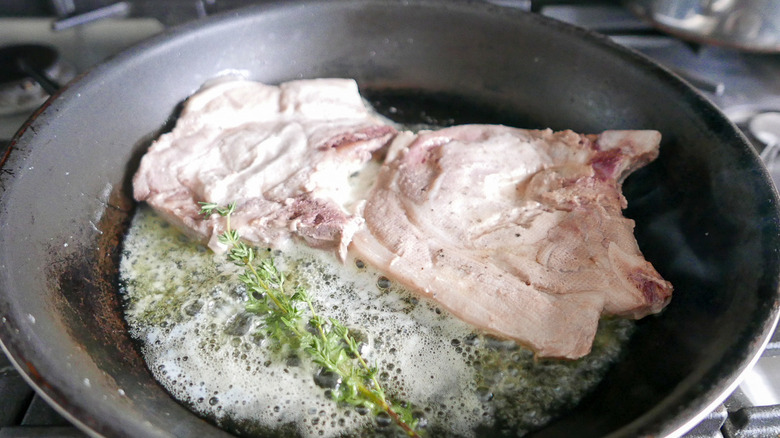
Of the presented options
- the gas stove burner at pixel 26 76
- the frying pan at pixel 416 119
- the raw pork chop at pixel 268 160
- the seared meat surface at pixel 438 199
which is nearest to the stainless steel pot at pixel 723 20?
the frying pan at pixel 416 119

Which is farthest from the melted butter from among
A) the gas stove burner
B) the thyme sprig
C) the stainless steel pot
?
the stainless steel pot

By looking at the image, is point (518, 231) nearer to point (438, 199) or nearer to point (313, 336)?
point (438, 199)

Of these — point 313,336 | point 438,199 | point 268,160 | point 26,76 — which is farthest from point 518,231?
point 26,76

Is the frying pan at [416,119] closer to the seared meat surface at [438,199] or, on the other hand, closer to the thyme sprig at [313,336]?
the seared meat surface at [438,199]

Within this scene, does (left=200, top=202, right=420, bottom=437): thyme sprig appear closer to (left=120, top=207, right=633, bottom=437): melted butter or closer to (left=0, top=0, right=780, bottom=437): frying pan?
(left=120, top=207, right=633, bottom=437): melted butter

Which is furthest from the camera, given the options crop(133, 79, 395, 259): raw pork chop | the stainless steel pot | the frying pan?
the stainless steel pot
